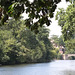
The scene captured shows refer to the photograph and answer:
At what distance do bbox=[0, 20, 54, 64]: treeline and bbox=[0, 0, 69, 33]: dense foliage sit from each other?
Answer: 4475cm

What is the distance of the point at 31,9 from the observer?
482cm

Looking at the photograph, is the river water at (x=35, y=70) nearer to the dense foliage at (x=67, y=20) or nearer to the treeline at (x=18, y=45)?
the dense foliage at (x=67, y=20)

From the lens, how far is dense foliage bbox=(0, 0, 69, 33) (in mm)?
4578

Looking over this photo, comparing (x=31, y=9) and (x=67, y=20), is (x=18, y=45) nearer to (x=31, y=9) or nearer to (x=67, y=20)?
(x=67, y=20)

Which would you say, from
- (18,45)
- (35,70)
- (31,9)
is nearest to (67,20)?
(35,70)

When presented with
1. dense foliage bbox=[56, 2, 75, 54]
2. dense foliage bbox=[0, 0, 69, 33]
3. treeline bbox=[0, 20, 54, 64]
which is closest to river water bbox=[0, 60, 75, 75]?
dense foliage bbox=[56, 2, 75, 54]

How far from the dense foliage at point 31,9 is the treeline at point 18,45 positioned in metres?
44.8

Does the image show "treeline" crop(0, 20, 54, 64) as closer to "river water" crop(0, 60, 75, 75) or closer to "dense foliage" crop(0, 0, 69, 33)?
"river water" crop(0, 60, 75, 75)

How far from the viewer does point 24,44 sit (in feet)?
205

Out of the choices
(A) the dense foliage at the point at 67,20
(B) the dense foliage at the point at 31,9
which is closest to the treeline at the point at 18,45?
(A) the dense foliage at the point at 67,20

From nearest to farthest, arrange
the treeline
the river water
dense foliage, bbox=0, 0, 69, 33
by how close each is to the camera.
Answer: dense foliage, bbox=0, 0, 69, 33 < the river water < the treeline

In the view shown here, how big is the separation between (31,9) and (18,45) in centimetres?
5186

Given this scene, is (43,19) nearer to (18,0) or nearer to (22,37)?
(18,0)

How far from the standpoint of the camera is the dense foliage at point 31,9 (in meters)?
4.58
